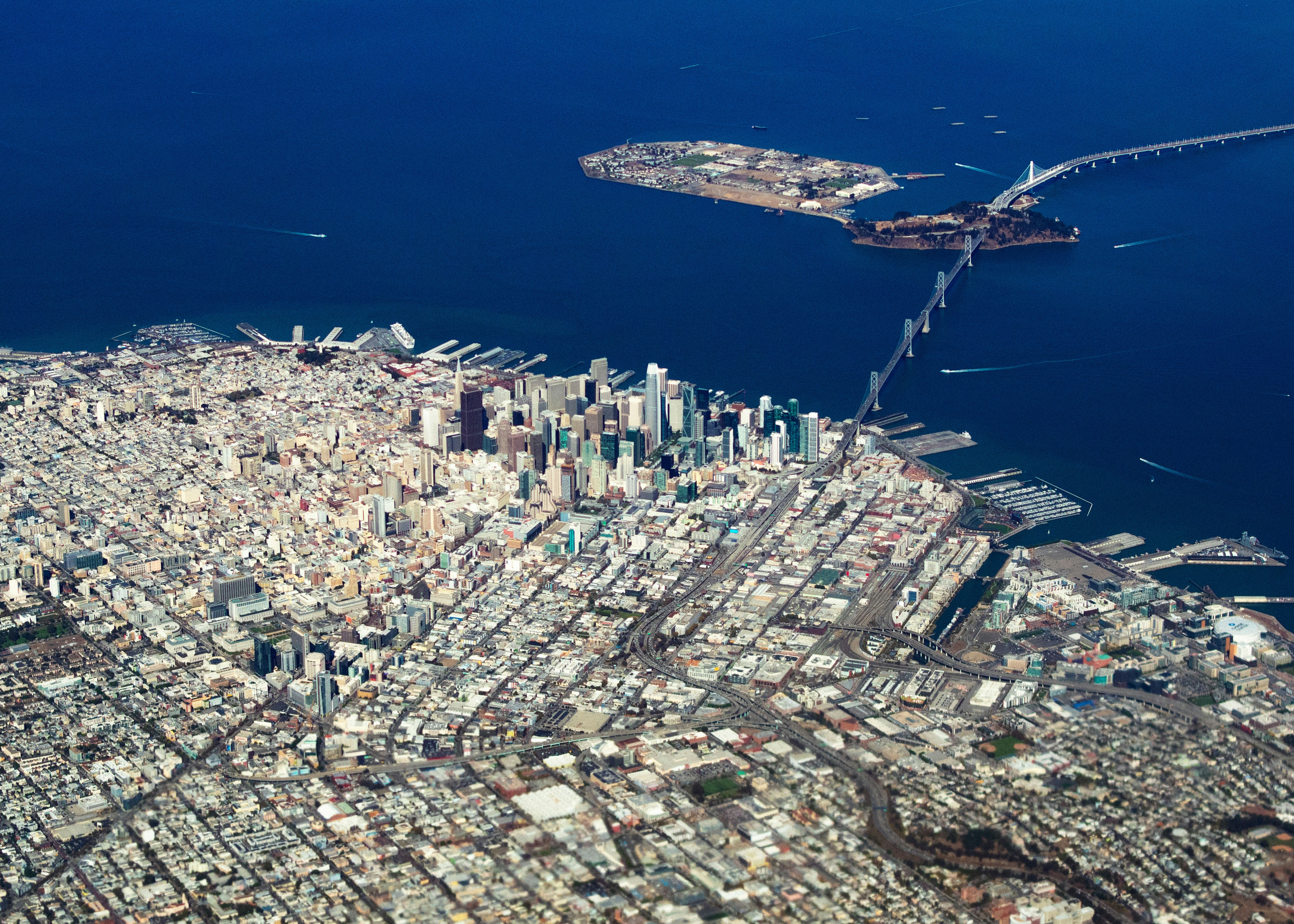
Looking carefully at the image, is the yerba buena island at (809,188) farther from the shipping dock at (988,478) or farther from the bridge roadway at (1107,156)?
the shipping dock at (988,478)

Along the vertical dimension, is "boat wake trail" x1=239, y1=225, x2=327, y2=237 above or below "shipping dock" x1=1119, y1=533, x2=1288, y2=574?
above

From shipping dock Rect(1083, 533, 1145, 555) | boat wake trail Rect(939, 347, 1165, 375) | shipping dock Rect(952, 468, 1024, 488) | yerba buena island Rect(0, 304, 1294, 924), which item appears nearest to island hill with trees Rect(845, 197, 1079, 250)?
boat wake trail Rect(939, 347, 1165, 375)

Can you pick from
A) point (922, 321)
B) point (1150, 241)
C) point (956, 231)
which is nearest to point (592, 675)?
point (922, 321)

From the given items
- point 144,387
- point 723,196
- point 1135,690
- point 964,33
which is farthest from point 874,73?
point 1135,690

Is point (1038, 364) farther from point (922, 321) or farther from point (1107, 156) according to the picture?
point (1107, 156)

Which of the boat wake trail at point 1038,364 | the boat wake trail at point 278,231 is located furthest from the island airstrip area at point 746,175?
the boat wake trail at point 1038,364

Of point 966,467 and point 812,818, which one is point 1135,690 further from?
point 966,467

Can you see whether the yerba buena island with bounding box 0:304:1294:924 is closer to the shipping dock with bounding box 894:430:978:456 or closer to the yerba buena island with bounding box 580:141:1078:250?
the shipping dock with bounding box 894:430:978:456
